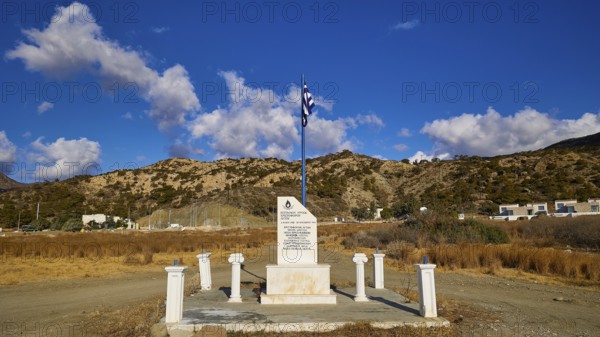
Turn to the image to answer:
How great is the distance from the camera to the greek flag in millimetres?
11062

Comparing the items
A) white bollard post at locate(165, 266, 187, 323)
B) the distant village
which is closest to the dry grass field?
white bollard post at locate(165, 266, 187, 323)

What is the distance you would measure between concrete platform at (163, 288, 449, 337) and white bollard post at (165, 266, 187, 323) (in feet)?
0.68

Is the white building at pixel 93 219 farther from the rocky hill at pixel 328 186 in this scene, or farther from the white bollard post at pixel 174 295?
the white bollard post at pixel 174 295

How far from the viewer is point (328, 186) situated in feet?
262

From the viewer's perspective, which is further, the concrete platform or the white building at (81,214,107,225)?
the white building at (81,214,107,225)

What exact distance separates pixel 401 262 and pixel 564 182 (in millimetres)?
51229

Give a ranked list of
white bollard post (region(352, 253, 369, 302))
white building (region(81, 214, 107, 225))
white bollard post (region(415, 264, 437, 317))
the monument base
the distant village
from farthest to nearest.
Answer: white building (region(81, 214, 107, 225))
the distant village
white bollard post (region(352, 253, 369, 302))
the monument base
white bollard post (region(415, 264, 437, 317))

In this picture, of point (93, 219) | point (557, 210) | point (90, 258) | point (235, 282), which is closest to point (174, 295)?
point (235, 282)

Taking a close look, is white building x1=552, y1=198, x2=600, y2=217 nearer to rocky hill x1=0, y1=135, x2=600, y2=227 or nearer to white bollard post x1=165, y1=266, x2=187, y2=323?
rocky hill x1=0, y1=135, x2=600, y2=227

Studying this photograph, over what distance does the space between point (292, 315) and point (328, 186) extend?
237ft

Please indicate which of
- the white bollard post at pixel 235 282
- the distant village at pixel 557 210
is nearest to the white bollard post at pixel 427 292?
the white bollard post at pixel 235 282

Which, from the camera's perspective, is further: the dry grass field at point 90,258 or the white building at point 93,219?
the white building at point 93,219

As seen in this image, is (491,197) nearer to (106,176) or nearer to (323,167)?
(323,167)

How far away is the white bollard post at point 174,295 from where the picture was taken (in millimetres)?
7152
